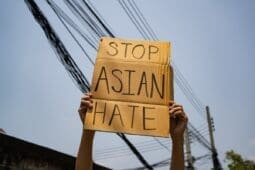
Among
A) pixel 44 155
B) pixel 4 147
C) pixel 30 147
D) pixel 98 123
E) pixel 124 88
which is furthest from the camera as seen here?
pixel 44 155

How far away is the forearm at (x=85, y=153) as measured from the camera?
2121mm

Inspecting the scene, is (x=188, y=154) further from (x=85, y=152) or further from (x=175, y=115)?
(x=85, y=152)

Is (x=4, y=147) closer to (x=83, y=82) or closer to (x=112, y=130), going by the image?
(x=83, y=82)

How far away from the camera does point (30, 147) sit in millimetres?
5473

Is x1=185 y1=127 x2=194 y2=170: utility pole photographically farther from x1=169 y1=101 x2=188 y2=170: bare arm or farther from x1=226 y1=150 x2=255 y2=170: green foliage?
x1=169 y1=101 x2=188 y2=170: bare arm

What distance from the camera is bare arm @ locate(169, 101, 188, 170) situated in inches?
84.0

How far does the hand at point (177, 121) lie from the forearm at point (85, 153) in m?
0.50

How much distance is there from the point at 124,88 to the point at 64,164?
15.1ft

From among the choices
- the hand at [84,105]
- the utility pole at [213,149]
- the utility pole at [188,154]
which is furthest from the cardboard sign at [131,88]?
the utility pole at [213,149]

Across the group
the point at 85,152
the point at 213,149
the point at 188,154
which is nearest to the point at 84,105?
the point at 85,152

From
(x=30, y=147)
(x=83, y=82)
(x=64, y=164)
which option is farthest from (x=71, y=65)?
(x=64, y=164)

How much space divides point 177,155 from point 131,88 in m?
0.51

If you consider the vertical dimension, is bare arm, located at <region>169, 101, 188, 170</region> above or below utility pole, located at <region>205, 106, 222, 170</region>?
below

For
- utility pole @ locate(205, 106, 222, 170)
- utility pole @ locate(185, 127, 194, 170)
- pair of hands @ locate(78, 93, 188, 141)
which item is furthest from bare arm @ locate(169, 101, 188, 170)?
utility pole @ locate(205, 106, 222, 170)
